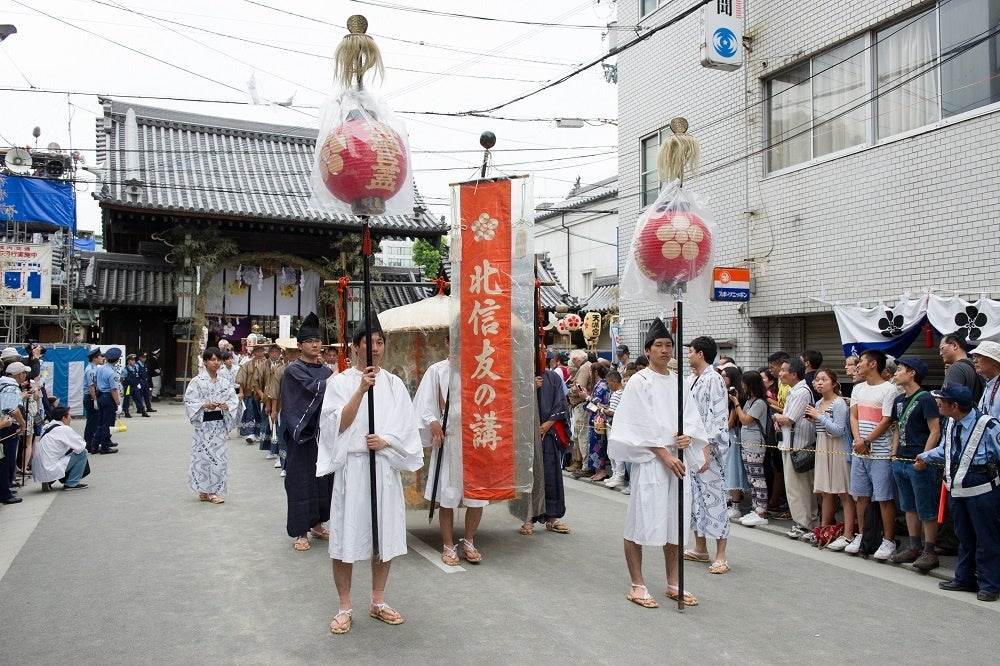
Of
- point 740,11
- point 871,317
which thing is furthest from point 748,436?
point 740,11

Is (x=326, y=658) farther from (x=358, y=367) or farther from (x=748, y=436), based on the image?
(x=748, y=436)

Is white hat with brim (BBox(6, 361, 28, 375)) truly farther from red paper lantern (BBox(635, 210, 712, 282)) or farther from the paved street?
red paper lantern (BBox(635, 210, 712, 282))

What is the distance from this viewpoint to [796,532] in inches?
301

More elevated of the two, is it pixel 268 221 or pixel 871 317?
pixel 268 221

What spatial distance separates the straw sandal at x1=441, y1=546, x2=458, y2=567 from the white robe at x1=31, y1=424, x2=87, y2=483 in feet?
21.1

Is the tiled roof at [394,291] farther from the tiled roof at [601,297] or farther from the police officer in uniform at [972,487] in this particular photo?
the police officer in uniform at [972,487]

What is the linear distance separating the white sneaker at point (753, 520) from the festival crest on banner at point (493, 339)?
124 inches

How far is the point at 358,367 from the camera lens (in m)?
5.08

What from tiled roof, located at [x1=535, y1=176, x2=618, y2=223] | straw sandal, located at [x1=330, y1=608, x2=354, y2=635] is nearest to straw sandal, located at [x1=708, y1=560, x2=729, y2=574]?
straw sandal, located at [x1=330, y1=608, x2=354, y2=635]

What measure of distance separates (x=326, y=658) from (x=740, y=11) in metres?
11.8

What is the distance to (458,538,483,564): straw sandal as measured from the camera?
20.9 ft

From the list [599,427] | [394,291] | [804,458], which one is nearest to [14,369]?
[599,427]

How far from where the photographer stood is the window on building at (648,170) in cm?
1451

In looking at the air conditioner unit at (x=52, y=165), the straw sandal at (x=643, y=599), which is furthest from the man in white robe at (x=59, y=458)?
the air conditioner unit at (x=52, y=165)
